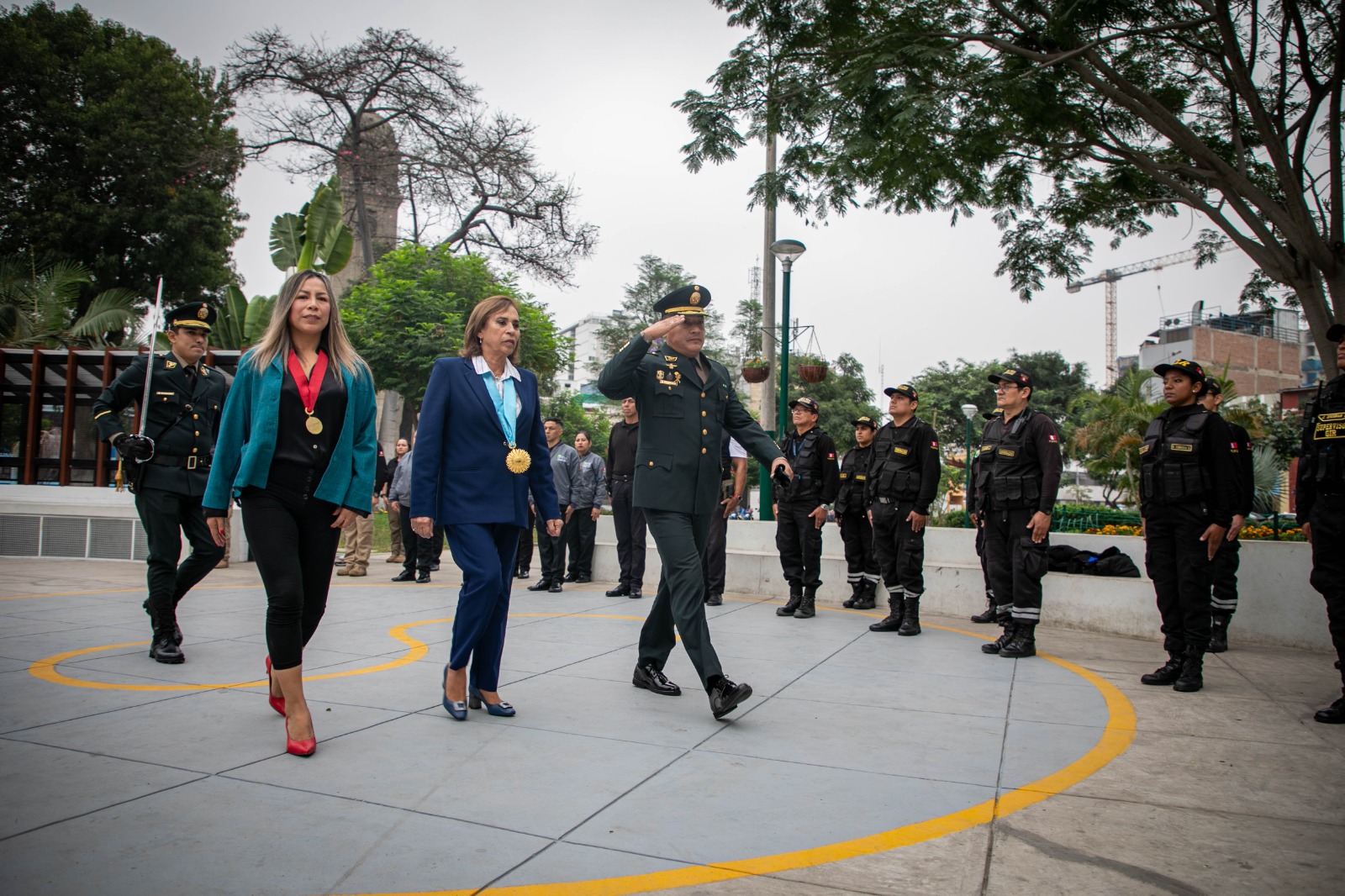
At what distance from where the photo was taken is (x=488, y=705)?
4.43 metres

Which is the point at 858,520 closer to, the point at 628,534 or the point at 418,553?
the point at 628,534

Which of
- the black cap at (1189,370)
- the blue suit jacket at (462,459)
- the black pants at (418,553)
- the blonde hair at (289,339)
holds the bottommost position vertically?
the black pants at (418,553)

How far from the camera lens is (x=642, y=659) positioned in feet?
17.1

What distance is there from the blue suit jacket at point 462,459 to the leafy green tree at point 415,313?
68.6ft

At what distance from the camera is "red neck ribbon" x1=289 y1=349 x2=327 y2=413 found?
3912 millimetres

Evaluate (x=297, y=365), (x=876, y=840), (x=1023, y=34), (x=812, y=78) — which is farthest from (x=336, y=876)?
(x=1023, y=34)

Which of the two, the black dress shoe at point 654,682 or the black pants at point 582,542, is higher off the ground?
the black pants at point 582,542

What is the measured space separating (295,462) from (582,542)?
7.86m

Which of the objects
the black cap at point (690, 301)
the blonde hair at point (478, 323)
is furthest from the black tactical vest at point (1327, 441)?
the blonde hair at point (478, 323)

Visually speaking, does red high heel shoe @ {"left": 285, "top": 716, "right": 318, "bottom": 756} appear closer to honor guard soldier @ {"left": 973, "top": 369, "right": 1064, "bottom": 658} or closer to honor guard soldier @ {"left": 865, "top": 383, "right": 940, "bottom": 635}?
honor guard soldier @ {"left": 973, "top": 369, "right": 1064, "bottom": 658}

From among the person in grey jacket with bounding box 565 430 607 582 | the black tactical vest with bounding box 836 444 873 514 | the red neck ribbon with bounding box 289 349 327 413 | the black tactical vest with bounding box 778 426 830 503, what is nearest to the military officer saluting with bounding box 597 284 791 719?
the red neck ribbon with bounding box 289 349 327 413

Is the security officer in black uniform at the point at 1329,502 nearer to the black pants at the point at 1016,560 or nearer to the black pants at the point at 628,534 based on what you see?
the black pants at the point at 1016,560

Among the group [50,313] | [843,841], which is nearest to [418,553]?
[843,841]

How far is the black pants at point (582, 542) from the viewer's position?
1145 centimetres
